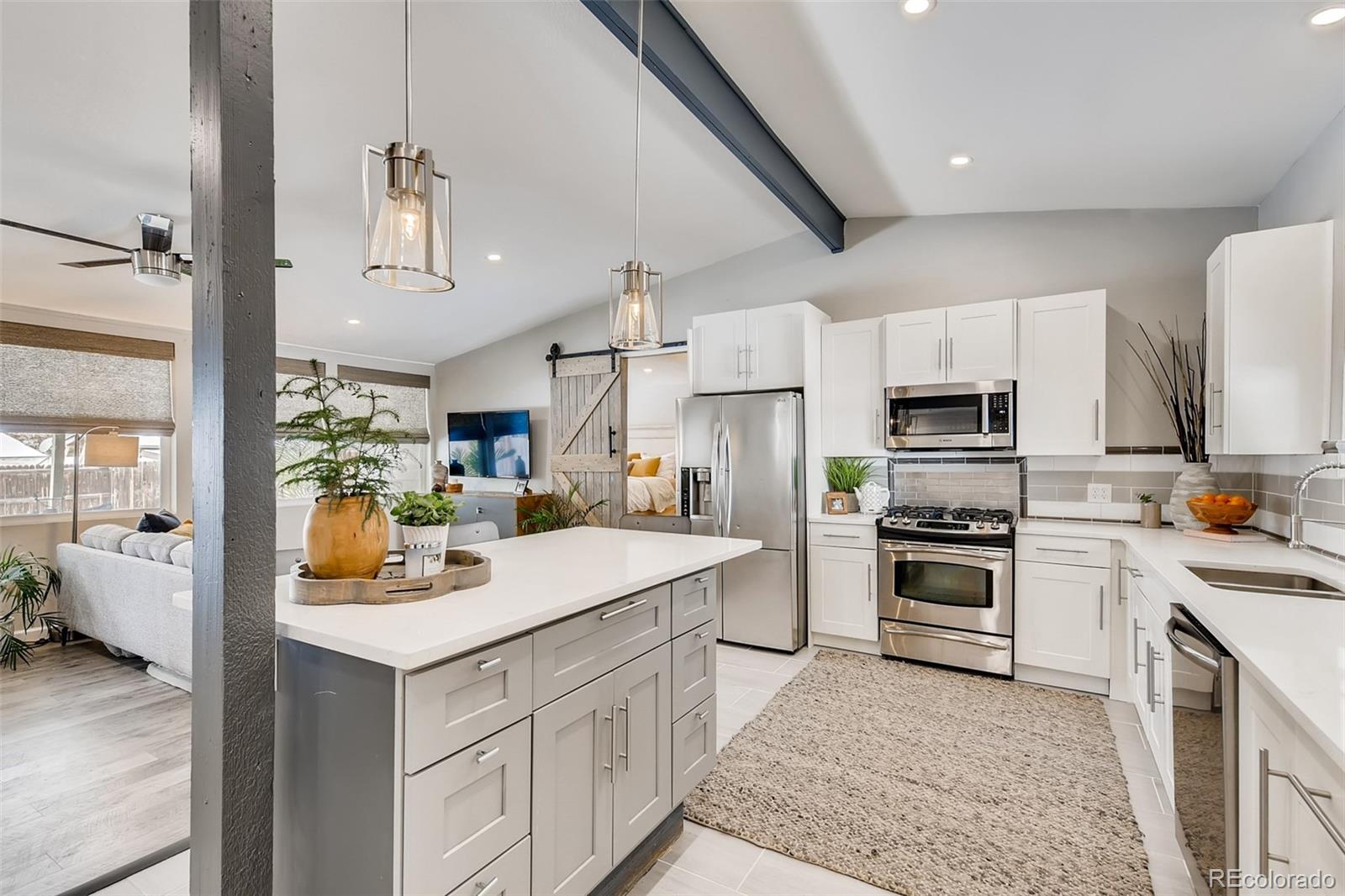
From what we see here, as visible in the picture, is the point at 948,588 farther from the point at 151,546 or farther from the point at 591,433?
the point at 151,546

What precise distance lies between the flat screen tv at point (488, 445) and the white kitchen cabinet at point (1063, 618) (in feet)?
15.5

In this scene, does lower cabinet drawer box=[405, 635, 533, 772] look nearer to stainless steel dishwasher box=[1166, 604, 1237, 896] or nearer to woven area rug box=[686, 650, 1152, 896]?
woven area rug box=[686, 650, 1152, 896]

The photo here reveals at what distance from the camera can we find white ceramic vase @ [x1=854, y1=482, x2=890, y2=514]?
4270 mm

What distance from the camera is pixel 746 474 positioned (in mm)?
4141

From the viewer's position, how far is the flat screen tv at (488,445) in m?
6.56

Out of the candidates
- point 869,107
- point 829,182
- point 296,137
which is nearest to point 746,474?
point 829,182

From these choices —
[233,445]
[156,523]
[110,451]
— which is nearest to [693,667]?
[233,445]

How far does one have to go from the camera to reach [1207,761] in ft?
5.20

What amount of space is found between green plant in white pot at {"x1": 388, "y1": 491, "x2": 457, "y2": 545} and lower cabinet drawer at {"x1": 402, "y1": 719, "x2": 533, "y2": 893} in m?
0.55

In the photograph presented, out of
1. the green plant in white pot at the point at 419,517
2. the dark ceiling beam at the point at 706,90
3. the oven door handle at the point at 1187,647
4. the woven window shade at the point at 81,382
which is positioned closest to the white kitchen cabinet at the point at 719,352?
the dark ceiling beam at the point at 706,90

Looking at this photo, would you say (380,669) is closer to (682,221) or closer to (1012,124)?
(1012,124)

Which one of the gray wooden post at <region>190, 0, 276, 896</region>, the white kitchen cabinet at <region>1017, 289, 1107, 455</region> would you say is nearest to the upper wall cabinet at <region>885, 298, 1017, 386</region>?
the white kitchen cabinet at <region>1017, 289, 1107, 455</region>

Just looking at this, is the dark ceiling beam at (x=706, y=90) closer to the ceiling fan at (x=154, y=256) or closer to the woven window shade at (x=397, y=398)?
the ceiling fan at (x=154, y=256)

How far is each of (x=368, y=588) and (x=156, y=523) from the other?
13.0 feet
